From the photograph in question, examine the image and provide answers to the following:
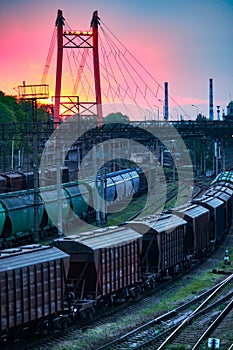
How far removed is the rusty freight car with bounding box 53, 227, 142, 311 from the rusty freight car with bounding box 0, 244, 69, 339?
→ 131 cm

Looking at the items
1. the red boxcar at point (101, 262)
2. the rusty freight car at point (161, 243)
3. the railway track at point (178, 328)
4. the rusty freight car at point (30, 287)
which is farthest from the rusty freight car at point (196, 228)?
the rusty freight car at point (30, 287)

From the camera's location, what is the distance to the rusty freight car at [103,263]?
2189 centimetres

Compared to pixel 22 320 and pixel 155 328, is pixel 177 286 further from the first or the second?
pixel 22 320

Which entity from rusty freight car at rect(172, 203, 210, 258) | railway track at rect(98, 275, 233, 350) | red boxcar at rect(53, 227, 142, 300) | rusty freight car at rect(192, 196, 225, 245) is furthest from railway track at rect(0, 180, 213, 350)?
rusty freight car at rect(192, 196, 225, 245)

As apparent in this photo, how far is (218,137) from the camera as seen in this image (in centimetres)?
6109

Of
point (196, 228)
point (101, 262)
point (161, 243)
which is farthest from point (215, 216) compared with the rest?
point (101, 262)

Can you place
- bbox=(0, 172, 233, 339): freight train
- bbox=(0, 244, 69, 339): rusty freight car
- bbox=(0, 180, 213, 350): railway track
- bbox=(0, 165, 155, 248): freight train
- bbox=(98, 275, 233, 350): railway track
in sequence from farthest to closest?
1. bbox=(0, 165, 155, 248): freight train
2. bbox=(98, 275, 233, 350): railway track
3. bbox=(0, 180, 213, 350): railway track
4. bbox=(0, 172, 233, 339): freight train
5. bbox=(0, 244, 69, 339): rusty freight car

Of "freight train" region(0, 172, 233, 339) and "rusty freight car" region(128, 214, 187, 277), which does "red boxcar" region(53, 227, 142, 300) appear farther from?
"rusty freight car" region(128, 214, 187, 277)

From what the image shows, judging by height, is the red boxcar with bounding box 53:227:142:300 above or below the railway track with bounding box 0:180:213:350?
above

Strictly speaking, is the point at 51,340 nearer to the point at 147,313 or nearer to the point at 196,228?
the point at 147,313

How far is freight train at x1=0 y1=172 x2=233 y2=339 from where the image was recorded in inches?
739

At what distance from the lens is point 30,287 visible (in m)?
19.1

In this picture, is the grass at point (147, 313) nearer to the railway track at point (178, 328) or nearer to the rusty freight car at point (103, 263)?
the railway track at point (178, 328)

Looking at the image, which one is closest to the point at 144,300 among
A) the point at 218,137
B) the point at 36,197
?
the point at 36,197
